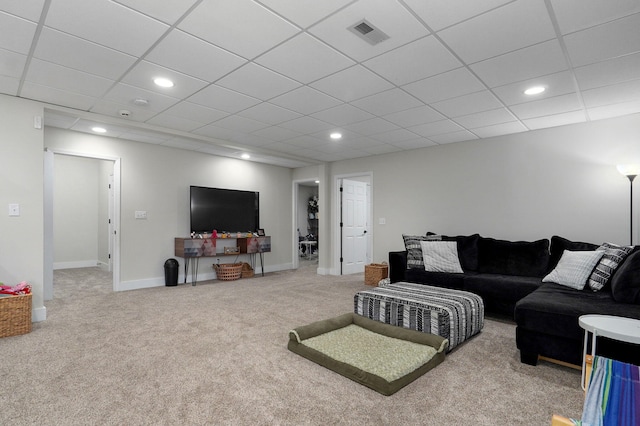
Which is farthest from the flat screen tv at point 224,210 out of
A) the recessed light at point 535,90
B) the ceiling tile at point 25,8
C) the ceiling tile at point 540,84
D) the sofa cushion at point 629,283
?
the sofa cushion at point 629,283

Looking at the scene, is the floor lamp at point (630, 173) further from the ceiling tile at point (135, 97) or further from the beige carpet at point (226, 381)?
the ceiling tile at point (135, 97)

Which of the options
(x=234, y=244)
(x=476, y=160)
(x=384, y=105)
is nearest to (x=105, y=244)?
(x=234, y=244)

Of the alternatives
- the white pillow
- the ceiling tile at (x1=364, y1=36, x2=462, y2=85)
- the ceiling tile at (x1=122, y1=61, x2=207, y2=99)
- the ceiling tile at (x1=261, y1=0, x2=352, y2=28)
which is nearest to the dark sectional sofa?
the white pillow

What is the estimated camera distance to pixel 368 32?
2.32 m

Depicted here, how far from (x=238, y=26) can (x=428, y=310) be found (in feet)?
8.82

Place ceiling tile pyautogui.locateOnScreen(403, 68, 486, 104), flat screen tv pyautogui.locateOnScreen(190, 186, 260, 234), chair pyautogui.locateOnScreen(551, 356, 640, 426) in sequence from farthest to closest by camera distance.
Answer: flat screen tv pyautogui.locateOnScreen(190, 186, 260, 234)
ceiling tile pyautogui.locateOnScreen(403, 68, 486, 104)
chair pyautogui.locateOnScreen(551, 356, 640, 426)

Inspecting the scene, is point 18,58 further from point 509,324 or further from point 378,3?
point 509,324

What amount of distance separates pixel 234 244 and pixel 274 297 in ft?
7.07

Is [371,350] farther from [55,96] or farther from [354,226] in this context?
[354,226]

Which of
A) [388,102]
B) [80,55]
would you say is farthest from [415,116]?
[80,55]

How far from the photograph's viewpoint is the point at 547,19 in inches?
84.5

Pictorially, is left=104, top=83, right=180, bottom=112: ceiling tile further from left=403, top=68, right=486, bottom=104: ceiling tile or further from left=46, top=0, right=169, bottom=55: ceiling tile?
left=403, top=68, right=486, bottom=104: ceiling tile

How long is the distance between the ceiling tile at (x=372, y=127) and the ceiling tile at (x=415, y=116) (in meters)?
0.12

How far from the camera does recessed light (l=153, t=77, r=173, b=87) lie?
3107 mm
